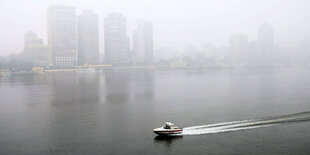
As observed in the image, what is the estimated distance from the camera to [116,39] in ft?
538

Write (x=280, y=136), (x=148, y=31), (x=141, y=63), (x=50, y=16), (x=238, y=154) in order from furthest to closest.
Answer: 1. (x=148, y=31)
2. (x=141, y=63)
3. (x=50, y=16)
4. (x=280, y=136)
5. (x=238, y=154)

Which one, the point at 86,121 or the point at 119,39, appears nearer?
the point at 86,121

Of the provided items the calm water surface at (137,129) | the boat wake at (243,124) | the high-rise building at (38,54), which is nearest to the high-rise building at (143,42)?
the high-rise building at (38,54)

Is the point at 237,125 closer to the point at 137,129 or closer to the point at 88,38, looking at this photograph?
the point at 137,129

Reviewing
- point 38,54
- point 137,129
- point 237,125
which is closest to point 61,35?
point 38,54

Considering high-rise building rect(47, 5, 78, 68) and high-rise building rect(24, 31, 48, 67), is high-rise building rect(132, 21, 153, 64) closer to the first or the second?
high-rise building rect(47, 5, 78, 68)

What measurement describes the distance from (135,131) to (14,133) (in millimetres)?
8174

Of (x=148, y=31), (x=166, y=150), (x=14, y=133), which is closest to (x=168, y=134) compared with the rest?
(x=166, y=150)

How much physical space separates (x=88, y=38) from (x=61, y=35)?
19.5 meters

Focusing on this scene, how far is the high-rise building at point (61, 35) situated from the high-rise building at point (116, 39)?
24.9 m

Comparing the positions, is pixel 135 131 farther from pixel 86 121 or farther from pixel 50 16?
pixel 50 16

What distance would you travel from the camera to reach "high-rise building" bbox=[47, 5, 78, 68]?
136125 mm

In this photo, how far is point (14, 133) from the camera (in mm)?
17391

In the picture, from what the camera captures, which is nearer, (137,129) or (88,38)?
(137,129)
